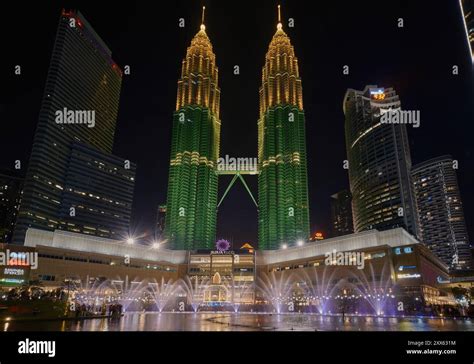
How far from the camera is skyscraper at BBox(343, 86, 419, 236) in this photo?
146 metres

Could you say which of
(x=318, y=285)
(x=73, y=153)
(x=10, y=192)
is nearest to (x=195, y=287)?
(x=318, y=285)

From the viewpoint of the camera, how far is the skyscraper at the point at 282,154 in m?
144

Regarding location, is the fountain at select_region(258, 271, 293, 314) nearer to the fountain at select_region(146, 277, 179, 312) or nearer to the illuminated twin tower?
the illuminated twin tower

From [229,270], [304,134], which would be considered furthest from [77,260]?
[304,134]

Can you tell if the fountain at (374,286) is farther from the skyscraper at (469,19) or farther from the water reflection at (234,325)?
the skyscraper at (469,19)

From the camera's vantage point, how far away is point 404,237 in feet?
264

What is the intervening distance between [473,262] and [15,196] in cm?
24729

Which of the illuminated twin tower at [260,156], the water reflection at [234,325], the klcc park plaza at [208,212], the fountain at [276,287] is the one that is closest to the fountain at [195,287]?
the klcc park plaza at [208,212]

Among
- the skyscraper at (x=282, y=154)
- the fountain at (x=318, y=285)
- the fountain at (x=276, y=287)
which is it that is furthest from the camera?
the skyscraper at (x=282, y=154)

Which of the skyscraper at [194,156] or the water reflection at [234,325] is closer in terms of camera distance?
the water reflection at [234,325]

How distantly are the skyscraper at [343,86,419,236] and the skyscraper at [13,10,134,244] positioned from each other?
121m

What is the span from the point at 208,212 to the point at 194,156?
88.8 ft

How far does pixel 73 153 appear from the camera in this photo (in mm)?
156750
